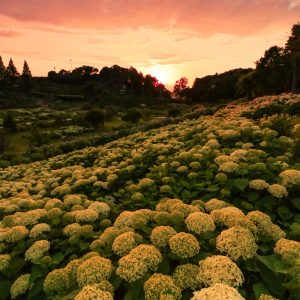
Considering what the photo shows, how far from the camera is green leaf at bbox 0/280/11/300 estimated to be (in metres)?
4.73

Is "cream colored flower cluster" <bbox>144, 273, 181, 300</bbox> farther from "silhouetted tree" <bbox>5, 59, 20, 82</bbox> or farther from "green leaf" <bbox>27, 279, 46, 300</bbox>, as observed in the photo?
"silhouetted tree" <bbox>5, 59, 20, 82</bbox>

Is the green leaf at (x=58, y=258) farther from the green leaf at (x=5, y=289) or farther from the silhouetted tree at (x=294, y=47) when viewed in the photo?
the silhouetted tree at (x=294, y=47)

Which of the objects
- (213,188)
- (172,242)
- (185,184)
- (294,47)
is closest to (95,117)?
(294,47)

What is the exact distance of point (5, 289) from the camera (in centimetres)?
479

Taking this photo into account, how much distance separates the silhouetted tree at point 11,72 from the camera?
120 metres

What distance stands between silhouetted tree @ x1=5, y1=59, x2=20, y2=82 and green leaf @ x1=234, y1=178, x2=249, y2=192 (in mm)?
127035

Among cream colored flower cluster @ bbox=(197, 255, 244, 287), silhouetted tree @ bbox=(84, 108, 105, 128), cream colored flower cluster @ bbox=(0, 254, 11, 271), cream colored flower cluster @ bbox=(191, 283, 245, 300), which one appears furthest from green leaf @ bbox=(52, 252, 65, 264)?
silhouetted tree @ bbox=(84, 108, 105, 128)

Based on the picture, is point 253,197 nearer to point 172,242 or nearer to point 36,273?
point 172,242

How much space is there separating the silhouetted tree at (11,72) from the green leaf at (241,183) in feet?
417

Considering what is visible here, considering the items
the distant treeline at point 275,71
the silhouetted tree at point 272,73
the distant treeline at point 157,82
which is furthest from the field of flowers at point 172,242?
the silhouetted tree at point 272,73

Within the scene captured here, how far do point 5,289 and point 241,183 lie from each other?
4.91 meters

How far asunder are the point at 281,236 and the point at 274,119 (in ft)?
32.0

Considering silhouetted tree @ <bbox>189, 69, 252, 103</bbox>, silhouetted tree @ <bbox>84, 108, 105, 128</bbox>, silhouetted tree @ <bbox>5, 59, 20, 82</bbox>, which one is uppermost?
silhouetted tree @ <bbox>5, 59, 20, 82</bbox>

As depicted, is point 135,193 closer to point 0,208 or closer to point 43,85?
point 0,208
